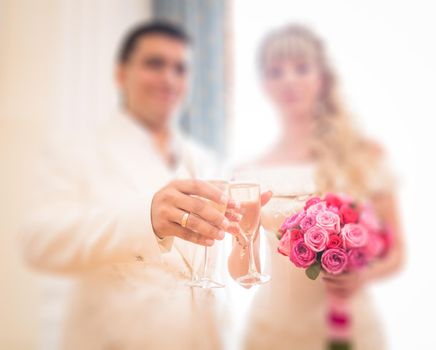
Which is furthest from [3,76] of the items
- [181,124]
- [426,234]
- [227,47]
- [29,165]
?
[426,234]

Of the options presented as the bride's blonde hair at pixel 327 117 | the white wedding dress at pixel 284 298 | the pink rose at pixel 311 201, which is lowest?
the white wedding dress at pixel 284 298

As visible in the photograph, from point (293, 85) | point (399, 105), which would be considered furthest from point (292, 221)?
point (399, 105)

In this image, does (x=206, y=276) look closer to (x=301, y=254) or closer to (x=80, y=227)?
(x=301, y=254)

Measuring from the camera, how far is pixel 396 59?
29.8 inches

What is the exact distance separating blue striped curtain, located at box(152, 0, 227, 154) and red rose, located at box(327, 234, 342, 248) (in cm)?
81

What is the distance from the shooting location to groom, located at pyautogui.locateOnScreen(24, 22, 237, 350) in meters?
0.21

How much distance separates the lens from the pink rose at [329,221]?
21 cm

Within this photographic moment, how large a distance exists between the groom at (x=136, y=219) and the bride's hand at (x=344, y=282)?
0.09m

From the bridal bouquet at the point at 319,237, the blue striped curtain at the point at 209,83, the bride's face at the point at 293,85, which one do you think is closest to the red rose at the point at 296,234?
the bridal bouquet at the point at 319,237

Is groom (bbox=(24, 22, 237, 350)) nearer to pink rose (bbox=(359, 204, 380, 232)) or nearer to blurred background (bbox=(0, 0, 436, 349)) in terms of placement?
pink rose (bbox=(359, 204, 380, 232))

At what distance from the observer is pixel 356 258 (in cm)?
26

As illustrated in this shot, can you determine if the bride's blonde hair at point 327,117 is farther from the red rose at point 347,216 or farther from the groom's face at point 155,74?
the red rose at point 347,216

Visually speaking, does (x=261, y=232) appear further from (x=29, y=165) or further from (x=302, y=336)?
(x=29, y=165)

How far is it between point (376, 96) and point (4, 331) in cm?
102
